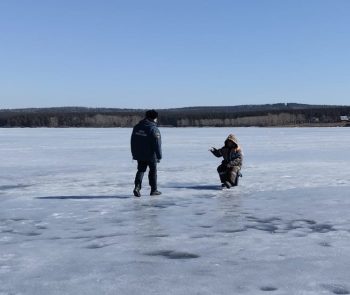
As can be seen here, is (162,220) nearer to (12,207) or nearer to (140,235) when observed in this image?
(140,235)

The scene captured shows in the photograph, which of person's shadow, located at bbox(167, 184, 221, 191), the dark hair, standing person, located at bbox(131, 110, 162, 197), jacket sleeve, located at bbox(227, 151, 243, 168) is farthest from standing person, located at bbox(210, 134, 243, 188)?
the dark hair

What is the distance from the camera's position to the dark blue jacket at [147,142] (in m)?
9.52

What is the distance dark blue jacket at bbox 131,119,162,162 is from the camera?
31.2 feet

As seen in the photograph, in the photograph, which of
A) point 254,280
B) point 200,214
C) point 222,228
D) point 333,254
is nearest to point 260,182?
point 200,214

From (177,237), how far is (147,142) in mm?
3535

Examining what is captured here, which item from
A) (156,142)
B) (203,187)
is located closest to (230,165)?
(203,187)

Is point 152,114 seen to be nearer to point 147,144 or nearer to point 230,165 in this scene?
point 147,144

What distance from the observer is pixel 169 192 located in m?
10.3

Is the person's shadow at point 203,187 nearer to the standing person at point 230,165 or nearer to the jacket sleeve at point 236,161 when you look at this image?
the standing person at point 230,165

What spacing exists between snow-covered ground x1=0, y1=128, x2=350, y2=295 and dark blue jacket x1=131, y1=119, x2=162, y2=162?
2.34 ft

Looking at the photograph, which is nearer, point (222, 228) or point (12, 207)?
point (222, 228)

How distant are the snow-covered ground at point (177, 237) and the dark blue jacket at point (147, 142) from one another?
713 mm

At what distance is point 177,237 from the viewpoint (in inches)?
247

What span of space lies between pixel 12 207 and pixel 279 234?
426 cm
